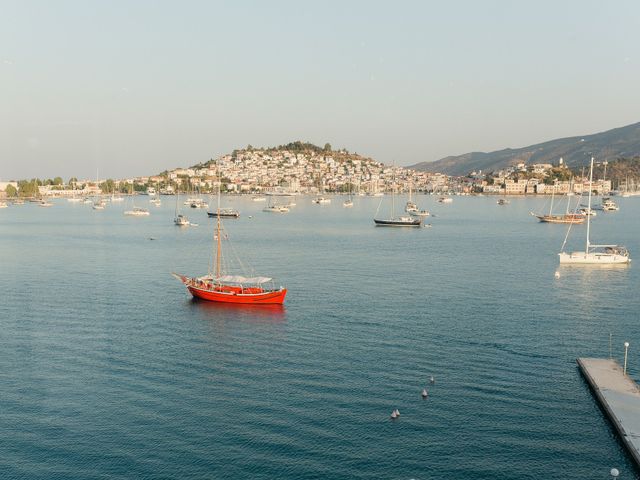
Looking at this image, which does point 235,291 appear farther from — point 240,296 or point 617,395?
point 617,395

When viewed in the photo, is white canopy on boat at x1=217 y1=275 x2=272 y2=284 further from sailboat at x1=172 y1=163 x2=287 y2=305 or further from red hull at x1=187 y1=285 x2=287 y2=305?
red hull at x1=187 y1=285 x2=287 y2=305

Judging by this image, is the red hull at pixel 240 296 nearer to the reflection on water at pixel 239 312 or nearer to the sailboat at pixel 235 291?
the sailboat at pixel 235 291

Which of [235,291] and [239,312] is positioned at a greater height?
[235,291]

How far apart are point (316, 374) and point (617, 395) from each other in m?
13.4

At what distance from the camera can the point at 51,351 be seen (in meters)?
34.3

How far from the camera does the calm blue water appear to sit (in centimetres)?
2267

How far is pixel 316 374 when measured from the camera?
100 ft

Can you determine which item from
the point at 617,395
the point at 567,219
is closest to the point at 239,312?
the point at 617,395

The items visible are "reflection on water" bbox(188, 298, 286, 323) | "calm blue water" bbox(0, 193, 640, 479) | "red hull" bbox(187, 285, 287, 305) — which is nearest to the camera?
"calm blue water" bbox(0, 193, 640, 479)

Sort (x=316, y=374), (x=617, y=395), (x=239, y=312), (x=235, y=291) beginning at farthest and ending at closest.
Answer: (x=235, y=291)
(x=239, y=312)
(x=316, y=374)
(x=617, y=395)

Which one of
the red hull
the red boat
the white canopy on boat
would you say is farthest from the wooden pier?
the white canopy on boat

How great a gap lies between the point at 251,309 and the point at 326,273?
1633cm

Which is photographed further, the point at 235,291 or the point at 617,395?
the point at 235,291

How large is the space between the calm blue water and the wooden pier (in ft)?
1.70
